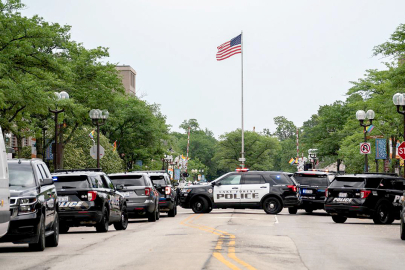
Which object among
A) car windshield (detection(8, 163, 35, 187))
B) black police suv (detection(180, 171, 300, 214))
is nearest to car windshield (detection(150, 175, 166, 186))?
black police suv (detection(180, 171, 300, 214))

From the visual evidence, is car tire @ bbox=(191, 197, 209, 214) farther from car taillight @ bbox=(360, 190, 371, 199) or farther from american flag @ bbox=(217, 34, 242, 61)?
american flag @ bbox=(217, 34, 242, 61)

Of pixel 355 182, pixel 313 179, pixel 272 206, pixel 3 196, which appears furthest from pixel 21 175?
pixel 313 179

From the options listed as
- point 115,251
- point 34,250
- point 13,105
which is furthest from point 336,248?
point 13,105

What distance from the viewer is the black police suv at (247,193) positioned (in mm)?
33688

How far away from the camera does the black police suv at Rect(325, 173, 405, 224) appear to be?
86.4 ft

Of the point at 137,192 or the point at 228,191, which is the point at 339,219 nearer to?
the point at 228,191

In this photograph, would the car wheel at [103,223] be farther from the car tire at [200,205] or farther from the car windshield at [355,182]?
the car tire at [200,205]

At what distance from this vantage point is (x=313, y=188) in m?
34.8

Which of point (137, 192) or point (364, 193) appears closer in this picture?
point (137, 192)

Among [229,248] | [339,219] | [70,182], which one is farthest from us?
[339,219]

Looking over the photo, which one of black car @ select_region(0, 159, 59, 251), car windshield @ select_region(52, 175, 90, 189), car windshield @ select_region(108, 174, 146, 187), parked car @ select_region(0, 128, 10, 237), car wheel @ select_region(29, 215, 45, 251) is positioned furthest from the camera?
car windshield @ select_region(108, 174, 146, 187)

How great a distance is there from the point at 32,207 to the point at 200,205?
19.9 meters

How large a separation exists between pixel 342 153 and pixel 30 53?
44.2 meters

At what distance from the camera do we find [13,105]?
108ft
